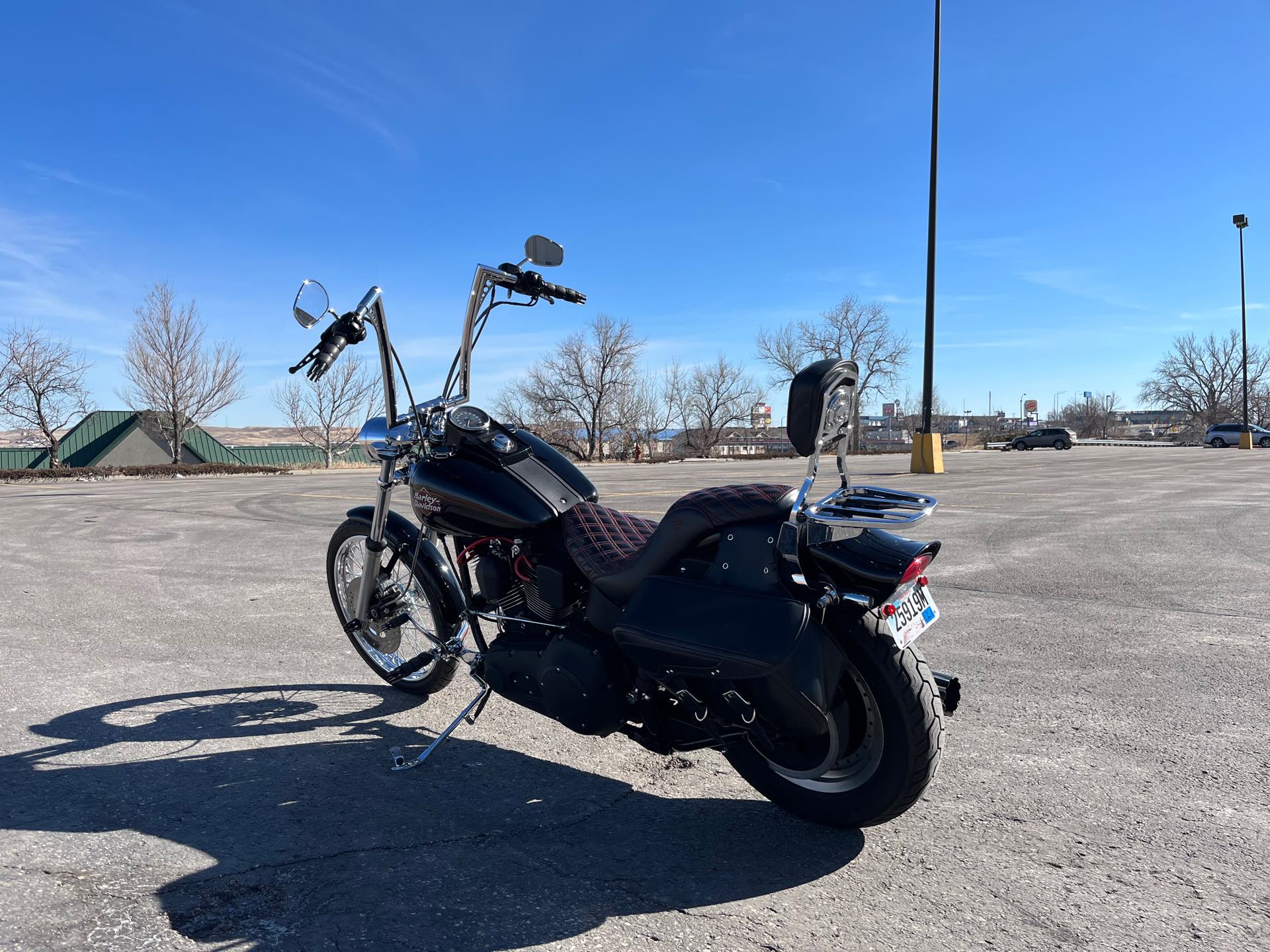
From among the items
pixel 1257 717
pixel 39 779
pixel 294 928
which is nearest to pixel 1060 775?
pixel 1257 717

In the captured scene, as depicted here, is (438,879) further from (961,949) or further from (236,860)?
(961,949)

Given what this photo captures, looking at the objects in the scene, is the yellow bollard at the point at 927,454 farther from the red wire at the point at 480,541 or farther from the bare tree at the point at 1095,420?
the bare tree at the point at 1095,420

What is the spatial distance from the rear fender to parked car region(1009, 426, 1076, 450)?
61.7m

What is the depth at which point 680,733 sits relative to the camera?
8.84 ft

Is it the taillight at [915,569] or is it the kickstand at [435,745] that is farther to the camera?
the kickstand at [435,745]

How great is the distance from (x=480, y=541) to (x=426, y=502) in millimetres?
283

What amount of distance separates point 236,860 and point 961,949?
199cm

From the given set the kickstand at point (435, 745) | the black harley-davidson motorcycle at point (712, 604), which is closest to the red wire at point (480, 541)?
the black harley-davidson motorcycle at point (712, 604)

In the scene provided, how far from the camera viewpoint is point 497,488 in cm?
312

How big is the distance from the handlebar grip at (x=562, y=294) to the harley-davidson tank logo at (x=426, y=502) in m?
1.06

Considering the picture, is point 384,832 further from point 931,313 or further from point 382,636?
point 931,313

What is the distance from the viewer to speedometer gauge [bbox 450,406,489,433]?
3.21m

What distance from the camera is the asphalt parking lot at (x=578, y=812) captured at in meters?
2.14

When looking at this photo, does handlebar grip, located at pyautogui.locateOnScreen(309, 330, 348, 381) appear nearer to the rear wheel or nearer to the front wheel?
the rear wheel
